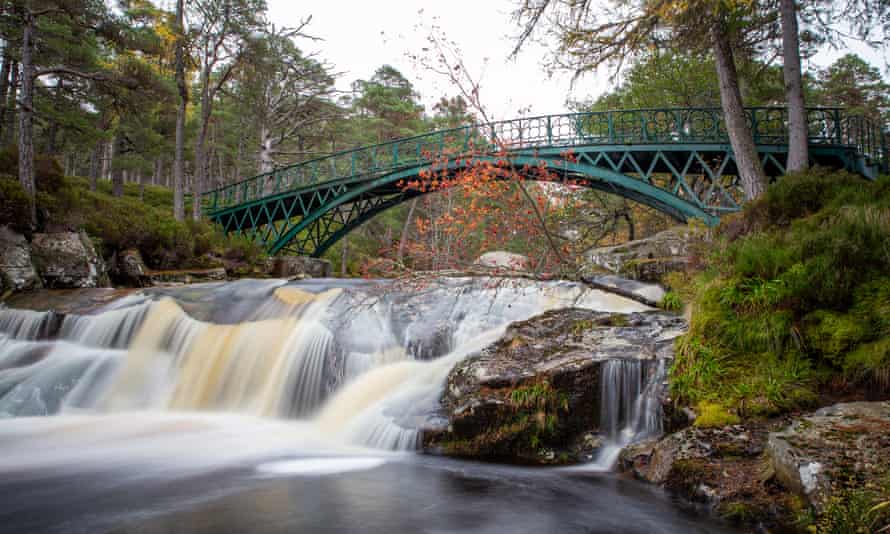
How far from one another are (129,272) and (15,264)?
3.19m

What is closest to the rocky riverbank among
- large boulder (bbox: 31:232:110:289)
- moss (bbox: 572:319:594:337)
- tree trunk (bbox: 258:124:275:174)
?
large boulder (bbox: 31:232:110:289)

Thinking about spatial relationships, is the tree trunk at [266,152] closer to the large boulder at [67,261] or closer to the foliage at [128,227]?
the foliage at [128,227]

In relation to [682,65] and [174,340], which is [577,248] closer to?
[174,340]

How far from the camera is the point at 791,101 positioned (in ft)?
36.5

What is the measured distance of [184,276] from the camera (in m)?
14.1

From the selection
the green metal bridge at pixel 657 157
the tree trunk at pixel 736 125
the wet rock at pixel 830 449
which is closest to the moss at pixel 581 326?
the wet rock at pixel 830 449

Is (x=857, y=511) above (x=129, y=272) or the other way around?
the other way around

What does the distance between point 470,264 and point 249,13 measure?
2012 cm

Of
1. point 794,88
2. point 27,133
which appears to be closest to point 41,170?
point 27,133

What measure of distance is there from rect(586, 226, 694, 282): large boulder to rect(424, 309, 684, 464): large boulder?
3.29m

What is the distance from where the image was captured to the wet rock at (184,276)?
1385 centimetres

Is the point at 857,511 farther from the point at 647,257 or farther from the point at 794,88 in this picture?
the point at 794,88

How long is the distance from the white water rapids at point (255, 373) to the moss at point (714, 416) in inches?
19.4

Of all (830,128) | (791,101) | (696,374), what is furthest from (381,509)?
(830,128)
